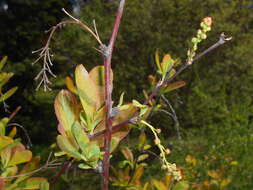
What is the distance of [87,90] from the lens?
38 centimetres

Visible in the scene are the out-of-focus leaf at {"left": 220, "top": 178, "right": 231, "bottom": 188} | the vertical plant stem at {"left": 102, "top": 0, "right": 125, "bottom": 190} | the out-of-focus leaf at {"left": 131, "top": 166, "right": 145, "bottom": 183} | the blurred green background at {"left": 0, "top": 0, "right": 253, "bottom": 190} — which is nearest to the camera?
the vertical plant stem at {"left": 102, "top": 0, "right": 125, "bottom": 190}

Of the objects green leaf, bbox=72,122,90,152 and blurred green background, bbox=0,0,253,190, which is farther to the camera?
blurred green background, bbox=0,0,253,190

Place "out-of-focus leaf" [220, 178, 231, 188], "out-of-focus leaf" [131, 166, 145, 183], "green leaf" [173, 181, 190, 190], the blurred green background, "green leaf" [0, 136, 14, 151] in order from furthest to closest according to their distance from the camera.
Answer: the blurred green background → "out-of-focus leaf" [220, 178, 231, 188] → "out-of-focus leaf" [131, 166, 145, 183] → "green leaf" [173, 181, 190, 190] → "green leaf" [0, 136, 14, 151]

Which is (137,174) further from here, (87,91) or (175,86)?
(87,91)

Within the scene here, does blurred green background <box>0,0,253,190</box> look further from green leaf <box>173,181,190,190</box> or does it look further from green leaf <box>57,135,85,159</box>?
green leaf <box>57,135,85,159</box>

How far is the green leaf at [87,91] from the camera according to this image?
1.21ft

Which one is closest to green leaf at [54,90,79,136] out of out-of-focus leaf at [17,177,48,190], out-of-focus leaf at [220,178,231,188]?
out-of-focus leaf at [17,177,48,190]

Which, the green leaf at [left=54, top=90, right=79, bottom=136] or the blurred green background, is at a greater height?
the green leaf at [left=54, top=90, right=79, bottom=136]

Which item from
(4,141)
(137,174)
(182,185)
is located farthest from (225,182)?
(4,141)

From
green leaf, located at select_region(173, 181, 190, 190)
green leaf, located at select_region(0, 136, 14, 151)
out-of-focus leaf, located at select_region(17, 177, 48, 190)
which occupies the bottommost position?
green leaf, located at select_region(173, 181, 190, 190)

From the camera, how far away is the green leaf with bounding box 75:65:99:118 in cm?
37

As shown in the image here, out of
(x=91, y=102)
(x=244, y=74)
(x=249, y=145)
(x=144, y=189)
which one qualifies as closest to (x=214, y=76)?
(x=244, y=74)

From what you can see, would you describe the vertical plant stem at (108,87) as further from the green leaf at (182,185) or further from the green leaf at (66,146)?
the green leaf at (182,185)

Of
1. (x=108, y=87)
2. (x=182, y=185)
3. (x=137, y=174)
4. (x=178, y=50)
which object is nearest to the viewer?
(x=108, y=87)
